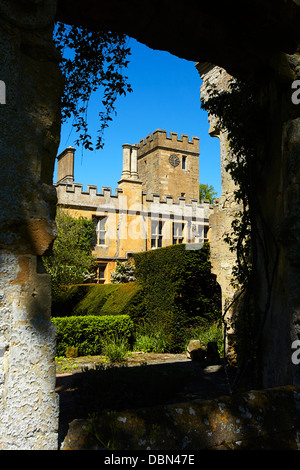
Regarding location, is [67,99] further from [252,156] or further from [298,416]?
[298,416]

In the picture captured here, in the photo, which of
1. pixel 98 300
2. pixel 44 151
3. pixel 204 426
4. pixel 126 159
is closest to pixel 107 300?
pixel 98 300

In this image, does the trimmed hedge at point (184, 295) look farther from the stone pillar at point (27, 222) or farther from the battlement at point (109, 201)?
the stone pillar at point (27, 222)

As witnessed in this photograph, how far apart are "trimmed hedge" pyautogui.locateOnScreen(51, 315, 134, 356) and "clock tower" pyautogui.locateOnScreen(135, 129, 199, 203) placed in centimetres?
2369

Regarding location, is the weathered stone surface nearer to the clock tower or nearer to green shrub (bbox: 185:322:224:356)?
green shrub (bbox: 185:322:224:356)

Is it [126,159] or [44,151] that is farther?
[126,159]

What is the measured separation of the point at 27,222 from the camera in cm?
179

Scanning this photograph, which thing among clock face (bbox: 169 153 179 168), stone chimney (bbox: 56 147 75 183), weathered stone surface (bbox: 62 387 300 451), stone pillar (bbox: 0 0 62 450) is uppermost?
clock face (bbox: 169 153 179 168)

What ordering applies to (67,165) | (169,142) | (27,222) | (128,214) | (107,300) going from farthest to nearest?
(169,142), (67,165), (128,214), (107,300), (27,222)

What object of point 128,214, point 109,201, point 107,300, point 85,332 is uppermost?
point 109,201

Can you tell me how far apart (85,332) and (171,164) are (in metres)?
25.9

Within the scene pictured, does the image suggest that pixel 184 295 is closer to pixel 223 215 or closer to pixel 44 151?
pixel 223 215

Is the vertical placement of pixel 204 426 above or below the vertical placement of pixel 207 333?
above

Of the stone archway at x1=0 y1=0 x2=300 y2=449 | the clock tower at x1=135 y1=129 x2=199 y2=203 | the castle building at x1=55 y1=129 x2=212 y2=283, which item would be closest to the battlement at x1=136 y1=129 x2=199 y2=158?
the clock tower at x1=135 y1=129 x2=199 y2=203

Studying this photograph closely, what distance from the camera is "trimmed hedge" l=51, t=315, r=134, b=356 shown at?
1139 cm
